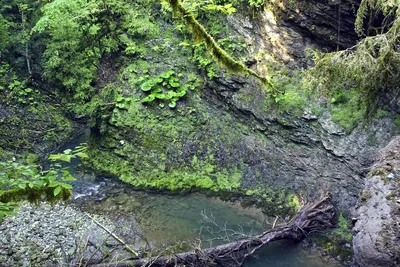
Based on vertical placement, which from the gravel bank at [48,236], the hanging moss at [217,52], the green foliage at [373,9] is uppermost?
the green foliage at [373,9]

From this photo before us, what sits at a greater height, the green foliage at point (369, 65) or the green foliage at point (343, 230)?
the green foliage at point (369, 65)

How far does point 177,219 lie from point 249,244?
1779 mm

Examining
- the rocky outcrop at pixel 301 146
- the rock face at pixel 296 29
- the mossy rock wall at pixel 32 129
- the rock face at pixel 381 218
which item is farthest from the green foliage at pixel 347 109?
the mossy rock wall at pixel 32 129

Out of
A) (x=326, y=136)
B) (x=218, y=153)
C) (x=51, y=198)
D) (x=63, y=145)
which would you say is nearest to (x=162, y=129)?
(x=218, y=153)

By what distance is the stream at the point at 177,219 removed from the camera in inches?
268

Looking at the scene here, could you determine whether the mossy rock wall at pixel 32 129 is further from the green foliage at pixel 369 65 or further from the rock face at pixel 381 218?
the rock face at pixel 381 218

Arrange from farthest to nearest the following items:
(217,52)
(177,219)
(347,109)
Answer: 1. (217,52)
2. (177,219)
3. (347,109)

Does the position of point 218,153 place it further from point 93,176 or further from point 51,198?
point 51,198

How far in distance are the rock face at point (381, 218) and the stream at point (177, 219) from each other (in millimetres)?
1297

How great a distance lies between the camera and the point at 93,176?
8.90m

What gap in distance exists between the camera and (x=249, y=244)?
6.55 meters

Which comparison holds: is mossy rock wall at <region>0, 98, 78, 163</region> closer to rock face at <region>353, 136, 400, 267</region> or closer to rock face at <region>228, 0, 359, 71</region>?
rock face at <region>228, 0, 359, 71</region>

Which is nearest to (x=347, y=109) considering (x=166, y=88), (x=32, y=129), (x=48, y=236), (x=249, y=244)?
(x=249, y=244)

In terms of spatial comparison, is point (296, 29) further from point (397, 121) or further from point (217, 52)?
point (397, 121)
